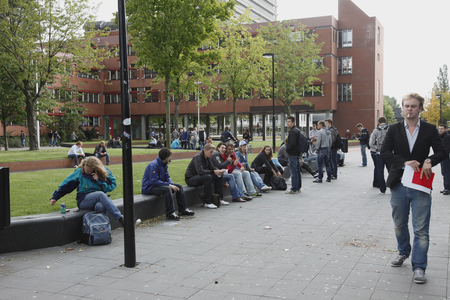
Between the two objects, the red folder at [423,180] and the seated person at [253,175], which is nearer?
the red folder at [423,180]

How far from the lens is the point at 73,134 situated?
43594 millimetres

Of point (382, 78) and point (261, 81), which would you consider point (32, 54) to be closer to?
point (261, 81)

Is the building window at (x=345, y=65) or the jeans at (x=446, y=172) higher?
the building window at (x=345, y=65)

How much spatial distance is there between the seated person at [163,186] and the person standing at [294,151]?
3.99 m

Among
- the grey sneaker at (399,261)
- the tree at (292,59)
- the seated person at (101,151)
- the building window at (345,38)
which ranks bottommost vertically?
the grey sneaker at (399,261)

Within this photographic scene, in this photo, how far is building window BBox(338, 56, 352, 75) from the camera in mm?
54812

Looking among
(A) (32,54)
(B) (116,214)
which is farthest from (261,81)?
(B) (116,214)

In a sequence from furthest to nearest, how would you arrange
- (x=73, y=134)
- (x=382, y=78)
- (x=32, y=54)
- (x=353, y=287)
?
(x=382, y=78)
(x=73, y=134)
(x=32, y=54)
(x=353, y=287)

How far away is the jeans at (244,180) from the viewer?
35.7 feet

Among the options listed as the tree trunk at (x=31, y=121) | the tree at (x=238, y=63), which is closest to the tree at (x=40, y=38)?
the tree trunk at (x=31, y=121)

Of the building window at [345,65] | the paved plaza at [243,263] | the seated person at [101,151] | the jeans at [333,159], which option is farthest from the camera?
the building window at [345,65]

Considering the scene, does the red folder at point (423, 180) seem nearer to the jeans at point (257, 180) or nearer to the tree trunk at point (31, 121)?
the jeans at point (257, 180)

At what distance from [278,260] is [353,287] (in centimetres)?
120

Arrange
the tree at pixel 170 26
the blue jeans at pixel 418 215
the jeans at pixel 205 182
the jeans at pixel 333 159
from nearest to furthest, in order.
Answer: the blue jeans at pixel 418 215 < the jeans at pixel 205 182 < the jeans at pixel 333 159 < the tree at pixel 170 26
